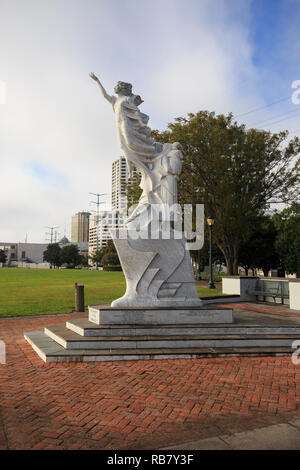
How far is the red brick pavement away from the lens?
137 inches

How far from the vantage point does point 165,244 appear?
8.29 metres

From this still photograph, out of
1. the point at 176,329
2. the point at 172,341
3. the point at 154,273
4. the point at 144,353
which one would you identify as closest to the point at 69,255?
the point at 154,273

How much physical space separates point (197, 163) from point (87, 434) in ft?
70.2

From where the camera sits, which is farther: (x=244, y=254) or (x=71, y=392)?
(x=244, y=254)

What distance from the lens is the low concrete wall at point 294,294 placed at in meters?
12.8

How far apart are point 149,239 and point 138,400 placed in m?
4.34

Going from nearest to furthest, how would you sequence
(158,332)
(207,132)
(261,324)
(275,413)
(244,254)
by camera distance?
(275,413) → (158,332) → (261,324) → (207,132) → (244,254)

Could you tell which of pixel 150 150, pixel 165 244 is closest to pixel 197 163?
pixel 150 150

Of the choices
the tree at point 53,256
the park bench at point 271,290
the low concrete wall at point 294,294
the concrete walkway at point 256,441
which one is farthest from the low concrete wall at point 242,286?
the tree at point 53,256

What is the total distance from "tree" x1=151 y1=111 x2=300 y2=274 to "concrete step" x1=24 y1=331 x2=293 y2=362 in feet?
54.6

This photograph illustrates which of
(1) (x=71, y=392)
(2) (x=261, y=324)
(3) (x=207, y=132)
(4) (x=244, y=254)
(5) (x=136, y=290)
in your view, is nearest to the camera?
(1) (x=71, y=392)

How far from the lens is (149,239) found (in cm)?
820

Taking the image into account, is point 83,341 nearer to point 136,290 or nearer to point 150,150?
point 136,290
